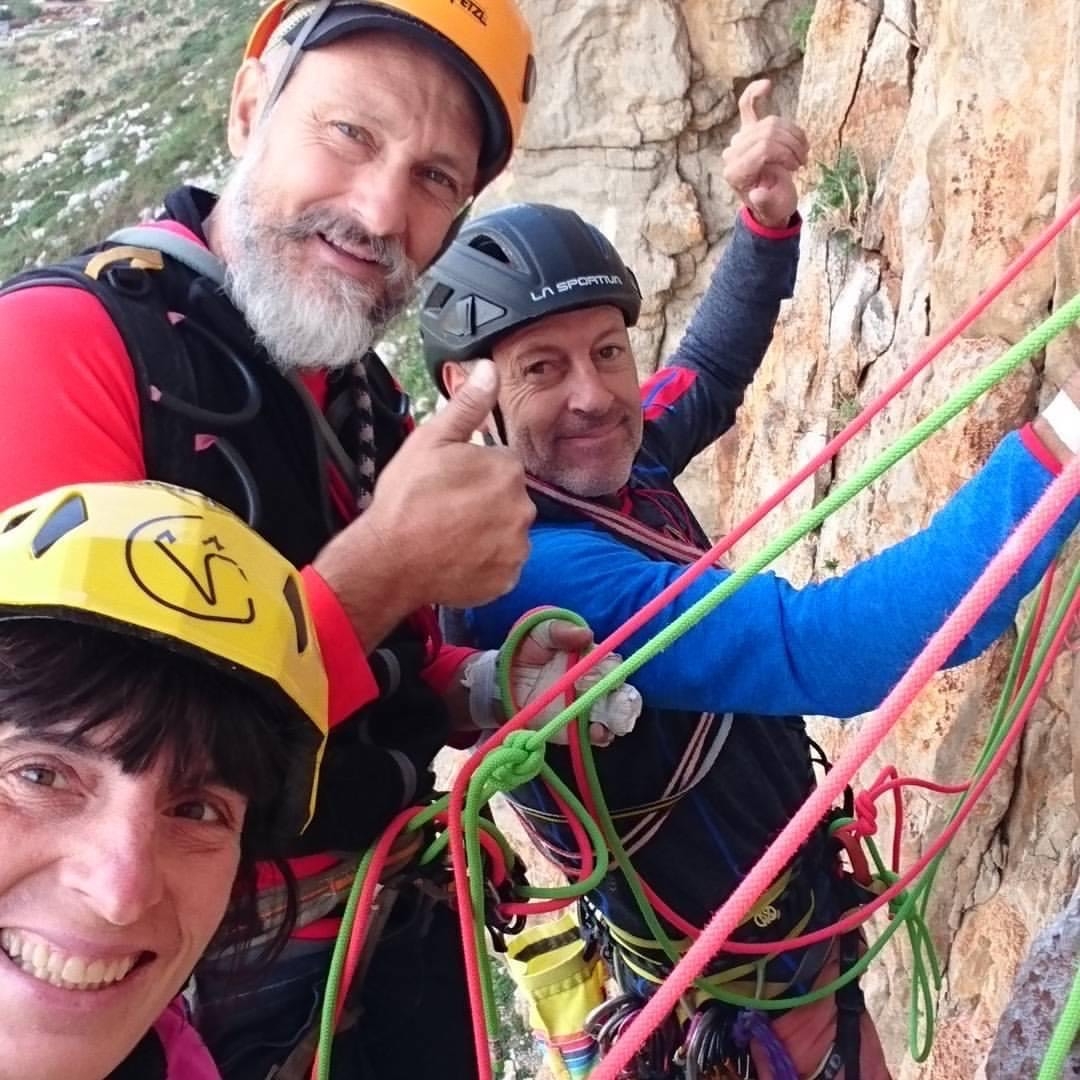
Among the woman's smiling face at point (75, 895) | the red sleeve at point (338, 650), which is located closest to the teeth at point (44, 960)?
the woman's smiling face at point (75, 895)

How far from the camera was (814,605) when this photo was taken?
149cm

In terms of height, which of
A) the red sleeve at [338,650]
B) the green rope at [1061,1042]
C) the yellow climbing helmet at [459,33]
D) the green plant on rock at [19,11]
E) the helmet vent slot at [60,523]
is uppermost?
the green plant on rock at [19,11]

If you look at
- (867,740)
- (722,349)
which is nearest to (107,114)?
(722,349)

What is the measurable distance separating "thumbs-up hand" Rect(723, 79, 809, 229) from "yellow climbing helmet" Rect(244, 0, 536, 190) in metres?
0.69

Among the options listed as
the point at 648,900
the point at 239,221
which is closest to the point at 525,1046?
the point at 648,900

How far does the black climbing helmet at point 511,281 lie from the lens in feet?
6.51

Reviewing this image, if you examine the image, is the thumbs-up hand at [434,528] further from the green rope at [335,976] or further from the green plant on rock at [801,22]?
the green plant on rock at [801,22]

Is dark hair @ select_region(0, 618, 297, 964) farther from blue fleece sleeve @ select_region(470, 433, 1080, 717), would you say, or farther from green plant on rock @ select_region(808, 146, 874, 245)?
green plant on rock @ select_region(808, 146, 874, 245)

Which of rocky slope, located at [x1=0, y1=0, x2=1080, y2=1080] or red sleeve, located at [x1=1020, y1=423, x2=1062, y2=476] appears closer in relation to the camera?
red sleeve, located at [x1=1020, y1=423, x2=1062, y2=476]

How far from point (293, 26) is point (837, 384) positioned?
116 inches

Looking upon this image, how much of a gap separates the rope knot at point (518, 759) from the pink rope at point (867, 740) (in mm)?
467

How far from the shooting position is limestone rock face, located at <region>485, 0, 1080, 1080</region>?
2357 mm

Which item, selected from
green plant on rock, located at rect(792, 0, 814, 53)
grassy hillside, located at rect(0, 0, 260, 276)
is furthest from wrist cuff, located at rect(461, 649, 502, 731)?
grassy hillside, located at rect(0, 0, 260, 276)

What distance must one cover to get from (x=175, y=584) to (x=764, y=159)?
182 cm
